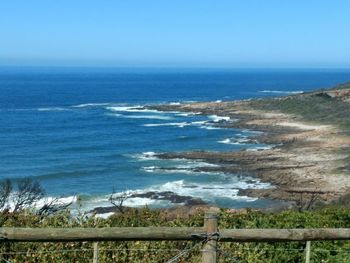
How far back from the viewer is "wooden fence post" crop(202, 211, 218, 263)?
5.21 meters

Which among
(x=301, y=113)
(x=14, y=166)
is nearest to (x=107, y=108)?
(x=301, y=113)

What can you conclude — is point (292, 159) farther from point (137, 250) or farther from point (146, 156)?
point (137, 250)

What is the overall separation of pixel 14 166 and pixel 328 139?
93.3ft

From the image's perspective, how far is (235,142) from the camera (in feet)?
185

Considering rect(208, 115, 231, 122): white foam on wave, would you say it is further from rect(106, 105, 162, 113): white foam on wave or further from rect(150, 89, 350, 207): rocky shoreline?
rect(106, 105, 162, 113): white foam on wave

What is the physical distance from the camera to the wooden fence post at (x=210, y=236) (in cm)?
521

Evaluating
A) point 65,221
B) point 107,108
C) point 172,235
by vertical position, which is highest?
point 172,235

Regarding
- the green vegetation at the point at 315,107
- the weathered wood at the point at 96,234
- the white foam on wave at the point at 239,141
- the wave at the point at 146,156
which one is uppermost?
the weathered wood at the point at 96,234

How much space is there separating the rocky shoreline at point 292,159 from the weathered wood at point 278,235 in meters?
29.0

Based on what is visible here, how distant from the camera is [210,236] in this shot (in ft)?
17.1

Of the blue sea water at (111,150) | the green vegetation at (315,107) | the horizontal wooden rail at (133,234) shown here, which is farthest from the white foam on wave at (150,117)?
the horizontal wooden rail at (133,234)

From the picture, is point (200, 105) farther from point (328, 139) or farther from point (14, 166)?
point (14, 166)

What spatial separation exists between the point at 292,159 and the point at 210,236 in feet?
142

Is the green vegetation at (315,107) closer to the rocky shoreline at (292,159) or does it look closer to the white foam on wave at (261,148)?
the rocky shoreline at (292,159)
